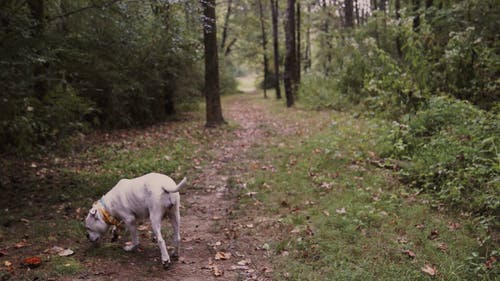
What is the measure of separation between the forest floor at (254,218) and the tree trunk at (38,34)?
67.6 inches

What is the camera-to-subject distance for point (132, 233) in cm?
478

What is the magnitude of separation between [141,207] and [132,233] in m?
0.44

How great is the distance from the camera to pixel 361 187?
22.4 ft

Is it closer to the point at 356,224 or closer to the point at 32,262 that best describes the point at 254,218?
the point at 356,224

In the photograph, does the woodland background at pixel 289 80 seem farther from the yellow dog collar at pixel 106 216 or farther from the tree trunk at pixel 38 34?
the yellow dog collar at pixel 106 216

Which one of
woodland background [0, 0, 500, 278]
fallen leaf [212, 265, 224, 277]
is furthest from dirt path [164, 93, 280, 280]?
woodland background [0, 0, 500, 278]

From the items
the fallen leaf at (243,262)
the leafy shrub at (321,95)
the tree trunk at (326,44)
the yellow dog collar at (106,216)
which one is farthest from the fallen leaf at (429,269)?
the tree trunk at (326,44)

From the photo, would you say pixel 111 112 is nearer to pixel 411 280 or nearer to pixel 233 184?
pixel 233 184

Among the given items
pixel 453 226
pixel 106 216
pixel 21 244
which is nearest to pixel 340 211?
pixel 453 226

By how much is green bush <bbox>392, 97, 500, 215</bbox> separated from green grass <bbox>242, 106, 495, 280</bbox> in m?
0.32

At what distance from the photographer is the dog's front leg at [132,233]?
15.3 feet

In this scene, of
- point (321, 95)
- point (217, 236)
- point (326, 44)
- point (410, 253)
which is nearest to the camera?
point (410, 253)

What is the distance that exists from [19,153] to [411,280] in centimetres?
939

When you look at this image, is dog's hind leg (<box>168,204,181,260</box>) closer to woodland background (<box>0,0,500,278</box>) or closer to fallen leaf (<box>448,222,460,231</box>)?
woodland background (<box>0,0,500,278</box>)
